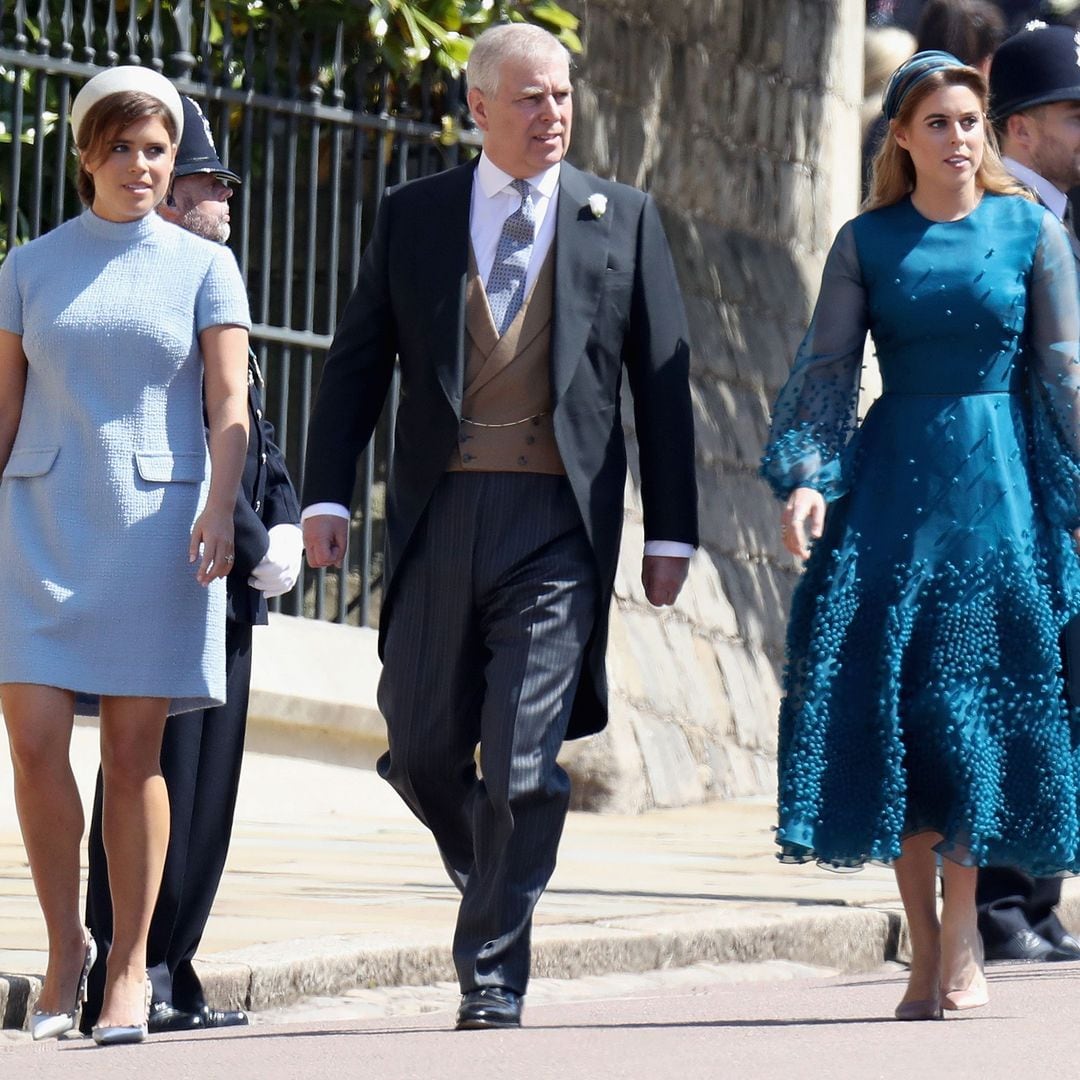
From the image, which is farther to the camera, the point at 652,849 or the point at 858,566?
the point at 652,849

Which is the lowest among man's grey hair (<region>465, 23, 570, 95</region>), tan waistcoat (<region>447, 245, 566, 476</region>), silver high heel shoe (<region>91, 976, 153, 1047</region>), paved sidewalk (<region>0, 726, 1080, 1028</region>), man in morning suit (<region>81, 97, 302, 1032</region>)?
paved sidewalk (<region>0, 726, 1080, 1028</region>)

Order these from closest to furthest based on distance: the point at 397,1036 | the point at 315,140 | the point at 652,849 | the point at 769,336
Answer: the point at 397,1036 < the point at 652,849 < the point at 315,140 < the point at 769,336

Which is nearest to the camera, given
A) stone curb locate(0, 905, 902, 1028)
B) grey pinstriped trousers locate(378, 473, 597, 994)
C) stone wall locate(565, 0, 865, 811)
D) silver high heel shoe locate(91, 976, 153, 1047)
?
silver high heel shoe locate(91, 976, 153, 1047)

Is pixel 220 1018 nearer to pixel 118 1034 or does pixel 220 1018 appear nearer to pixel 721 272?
pixel 118 1034

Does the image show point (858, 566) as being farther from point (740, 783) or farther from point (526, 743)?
point (740, 783)

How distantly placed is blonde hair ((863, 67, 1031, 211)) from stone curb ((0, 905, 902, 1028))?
6.14 ft

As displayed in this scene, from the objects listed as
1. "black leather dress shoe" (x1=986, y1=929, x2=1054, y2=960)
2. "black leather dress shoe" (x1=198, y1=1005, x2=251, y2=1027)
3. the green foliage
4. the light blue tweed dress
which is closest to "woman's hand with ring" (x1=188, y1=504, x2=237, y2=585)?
the light blue tweed dress

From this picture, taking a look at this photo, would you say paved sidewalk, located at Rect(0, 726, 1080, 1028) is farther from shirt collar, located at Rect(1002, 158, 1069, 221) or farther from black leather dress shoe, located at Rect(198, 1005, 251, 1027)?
shirt collar, located at Rect(1002, 158, 1069, 221)

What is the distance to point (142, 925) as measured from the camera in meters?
5.21

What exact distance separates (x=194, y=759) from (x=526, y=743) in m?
0.71

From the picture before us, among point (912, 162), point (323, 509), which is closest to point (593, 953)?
point (323, 509)

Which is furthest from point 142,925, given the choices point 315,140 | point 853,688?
point 315,140

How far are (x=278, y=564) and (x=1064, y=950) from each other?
2264 millimetres

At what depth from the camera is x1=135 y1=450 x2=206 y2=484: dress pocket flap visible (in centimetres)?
523
